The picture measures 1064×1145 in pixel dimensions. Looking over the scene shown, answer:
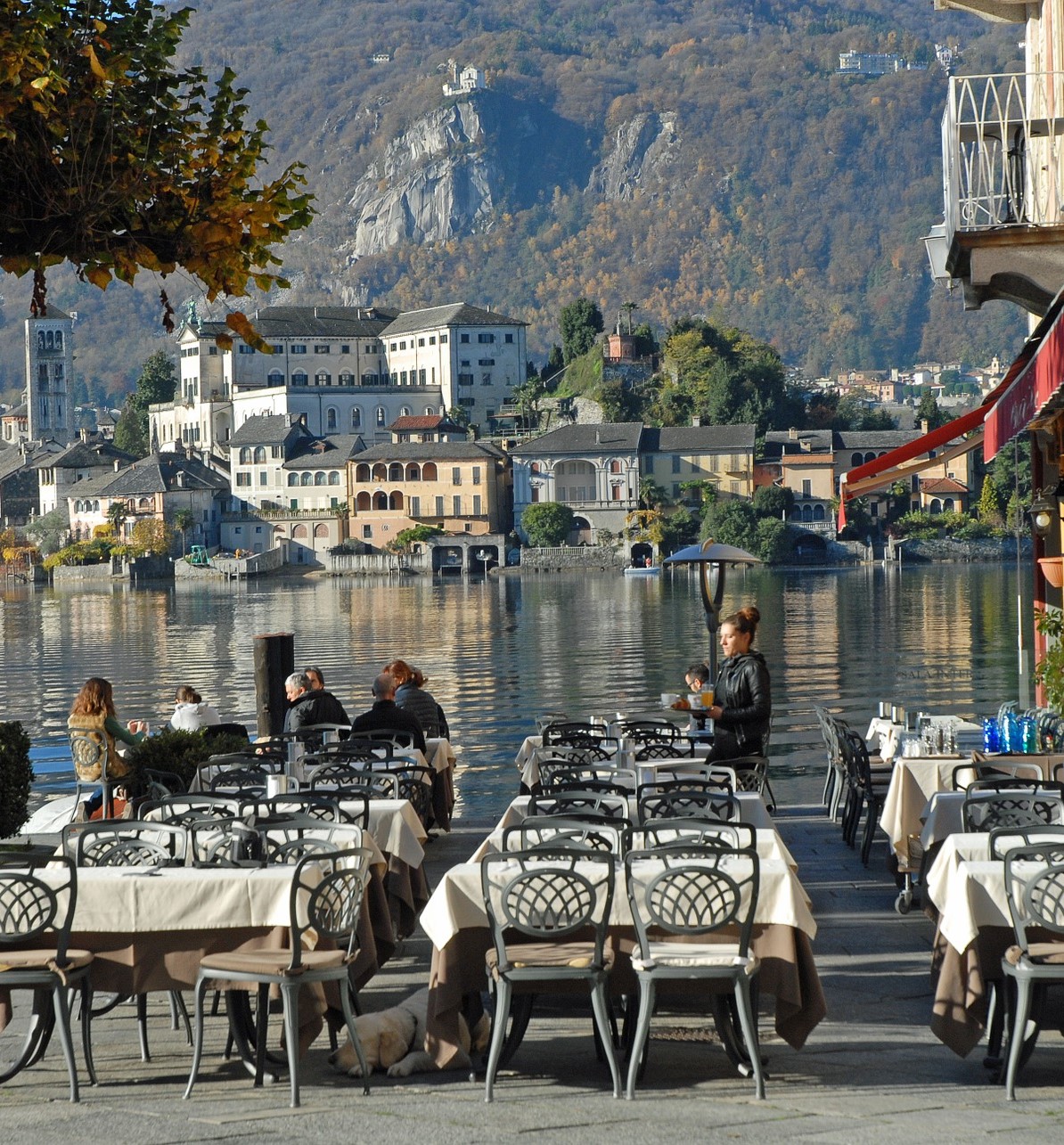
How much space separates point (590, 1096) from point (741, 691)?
4748 mm

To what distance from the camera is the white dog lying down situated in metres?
5.83

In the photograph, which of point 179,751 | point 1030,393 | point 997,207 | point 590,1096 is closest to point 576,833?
point 590,1096

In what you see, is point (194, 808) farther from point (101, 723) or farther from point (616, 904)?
point (101, 723)

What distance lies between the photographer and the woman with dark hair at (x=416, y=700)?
12.5 meters

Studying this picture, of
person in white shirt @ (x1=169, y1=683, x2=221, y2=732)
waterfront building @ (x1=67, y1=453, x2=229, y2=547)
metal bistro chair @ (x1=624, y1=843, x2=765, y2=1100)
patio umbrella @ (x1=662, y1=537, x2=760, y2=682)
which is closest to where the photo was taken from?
metal bistro chair @ (x1=624, y1=843, x2=765, y2=1100)

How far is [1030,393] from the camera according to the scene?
25.0 feet

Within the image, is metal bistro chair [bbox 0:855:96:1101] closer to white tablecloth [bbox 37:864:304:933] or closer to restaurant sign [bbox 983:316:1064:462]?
white tablecloth [bbox 37:864:304:933]

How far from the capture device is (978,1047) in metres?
5.96

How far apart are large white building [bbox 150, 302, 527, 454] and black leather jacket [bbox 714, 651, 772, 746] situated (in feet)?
373

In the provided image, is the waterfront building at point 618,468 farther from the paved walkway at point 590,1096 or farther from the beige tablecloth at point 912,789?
the paved walkway at point 590,1096

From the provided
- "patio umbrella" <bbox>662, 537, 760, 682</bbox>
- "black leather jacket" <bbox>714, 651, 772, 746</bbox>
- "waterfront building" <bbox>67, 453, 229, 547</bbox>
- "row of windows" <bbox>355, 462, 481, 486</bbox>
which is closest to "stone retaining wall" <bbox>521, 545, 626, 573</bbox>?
"row of windows" <bbox>355, 462, 481, 486</bbox>

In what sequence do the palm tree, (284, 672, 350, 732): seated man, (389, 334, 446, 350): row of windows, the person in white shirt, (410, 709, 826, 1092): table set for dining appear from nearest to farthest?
1. (410, 709, 826, 1092): table set for dining
2. (284, 672, 350, 732): seated man
3. the person in white shirt
4. the palm tree
5. (389, 334, 446, 350): row of windows

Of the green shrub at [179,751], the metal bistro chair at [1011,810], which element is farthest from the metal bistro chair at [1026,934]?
the green shrub at [179,751]

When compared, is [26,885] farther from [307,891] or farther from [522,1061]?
[522,1061]
